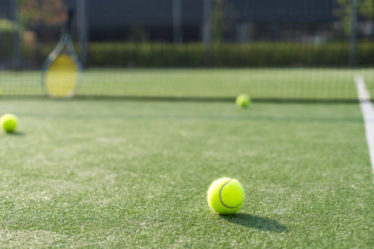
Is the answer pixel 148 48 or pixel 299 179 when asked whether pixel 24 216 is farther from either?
pixel 148 48

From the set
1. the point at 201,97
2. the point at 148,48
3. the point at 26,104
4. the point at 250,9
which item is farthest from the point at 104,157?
the point at 250,9

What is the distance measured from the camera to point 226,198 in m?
2.63

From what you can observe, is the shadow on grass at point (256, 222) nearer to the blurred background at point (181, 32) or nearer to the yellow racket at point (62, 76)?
the yellow racket at point (62, 76)

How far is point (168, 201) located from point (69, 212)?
647 mm

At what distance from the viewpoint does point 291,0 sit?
2775 centimetres

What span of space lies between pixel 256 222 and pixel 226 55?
18688mm

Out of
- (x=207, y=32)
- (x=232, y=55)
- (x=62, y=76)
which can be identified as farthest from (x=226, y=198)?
(x=207, y=32)

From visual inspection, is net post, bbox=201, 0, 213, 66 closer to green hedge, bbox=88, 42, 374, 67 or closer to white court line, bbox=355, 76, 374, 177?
green hedge, bbox=88, 42, 374, 67

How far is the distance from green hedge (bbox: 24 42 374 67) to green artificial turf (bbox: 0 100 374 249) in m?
12.2

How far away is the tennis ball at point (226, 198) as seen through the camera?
104 inches

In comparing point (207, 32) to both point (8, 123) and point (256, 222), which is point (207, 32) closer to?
point (8, 123)

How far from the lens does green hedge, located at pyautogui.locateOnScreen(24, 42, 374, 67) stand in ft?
58.9

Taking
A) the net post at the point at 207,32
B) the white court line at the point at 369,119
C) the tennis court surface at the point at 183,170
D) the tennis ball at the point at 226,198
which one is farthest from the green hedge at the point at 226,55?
the tennis ball at the point at 226,198

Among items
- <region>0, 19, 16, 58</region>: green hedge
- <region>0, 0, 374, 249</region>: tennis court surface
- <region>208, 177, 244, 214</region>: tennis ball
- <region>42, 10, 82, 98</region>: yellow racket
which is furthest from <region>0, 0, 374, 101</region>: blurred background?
<region>208, 177, 244, 214</region>: tennis ball
